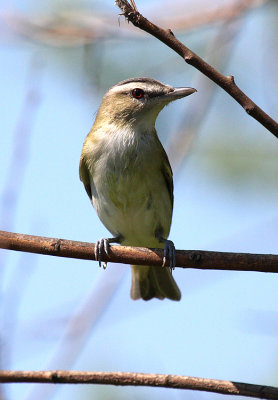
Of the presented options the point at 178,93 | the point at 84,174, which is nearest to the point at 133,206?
the point at 84,174

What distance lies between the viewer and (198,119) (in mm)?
4535

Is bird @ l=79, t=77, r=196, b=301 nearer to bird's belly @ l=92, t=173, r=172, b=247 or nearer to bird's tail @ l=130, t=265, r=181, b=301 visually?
bird's belly @ l=92, t=173, r=172, b=247

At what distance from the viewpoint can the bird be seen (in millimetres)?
5098

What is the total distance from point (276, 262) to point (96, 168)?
2.30 meters

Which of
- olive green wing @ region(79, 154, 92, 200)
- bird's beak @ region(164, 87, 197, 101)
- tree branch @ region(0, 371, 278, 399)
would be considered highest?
bird's beak @ region(164, 87, 197, 101)

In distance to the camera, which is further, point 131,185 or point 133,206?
point 133,206

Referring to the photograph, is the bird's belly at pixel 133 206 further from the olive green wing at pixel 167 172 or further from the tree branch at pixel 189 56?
the tree branch at pixel 189 56

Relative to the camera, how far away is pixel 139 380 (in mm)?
3016

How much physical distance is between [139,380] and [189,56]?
5.17 ft

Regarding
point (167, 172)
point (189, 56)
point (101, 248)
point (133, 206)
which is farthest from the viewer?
point (167, 172)

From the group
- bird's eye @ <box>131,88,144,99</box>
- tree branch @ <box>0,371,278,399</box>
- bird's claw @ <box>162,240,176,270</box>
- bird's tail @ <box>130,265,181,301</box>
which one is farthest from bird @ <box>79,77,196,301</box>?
tree branch @ <box>0,371,278,399</box>

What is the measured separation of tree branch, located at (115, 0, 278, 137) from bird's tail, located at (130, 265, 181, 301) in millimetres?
3122

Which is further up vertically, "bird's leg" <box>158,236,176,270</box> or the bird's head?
the bird's head

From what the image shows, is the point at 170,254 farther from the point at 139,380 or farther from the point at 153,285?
the point at 153,285
